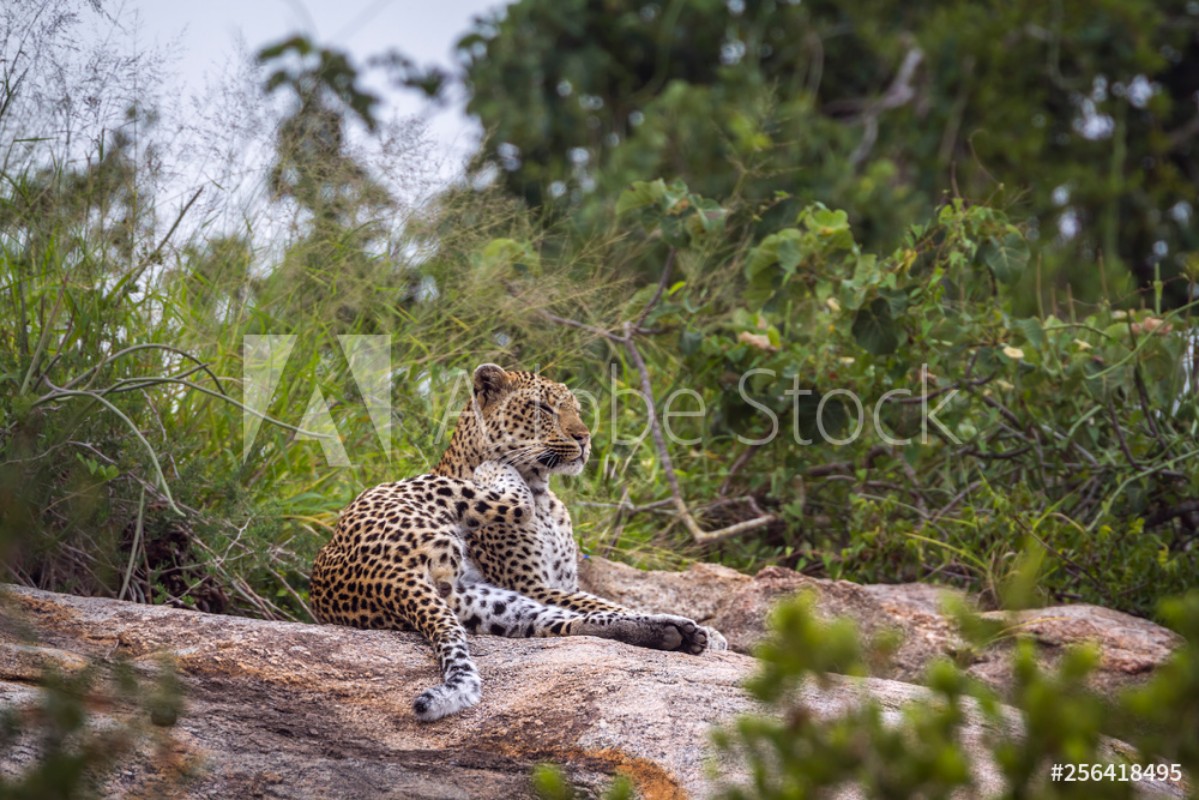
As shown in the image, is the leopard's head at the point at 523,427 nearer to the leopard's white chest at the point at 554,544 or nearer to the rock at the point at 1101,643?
the leopard's white chest at the point at 554,544

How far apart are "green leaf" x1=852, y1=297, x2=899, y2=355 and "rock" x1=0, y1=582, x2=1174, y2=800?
9.81ft

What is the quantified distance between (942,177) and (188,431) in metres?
Answer: 10.4

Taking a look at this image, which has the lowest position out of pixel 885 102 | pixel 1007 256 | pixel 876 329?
pixel 876 329

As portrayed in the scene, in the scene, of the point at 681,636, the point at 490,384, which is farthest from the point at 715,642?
the point at 490,384

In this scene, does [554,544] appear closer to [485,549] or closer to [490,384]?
[485,549]

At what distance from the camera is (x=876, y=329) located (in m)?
7.43

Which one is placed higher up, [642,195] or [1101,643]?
[642,195]

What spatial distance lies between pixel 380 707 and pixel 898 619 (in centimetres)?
276

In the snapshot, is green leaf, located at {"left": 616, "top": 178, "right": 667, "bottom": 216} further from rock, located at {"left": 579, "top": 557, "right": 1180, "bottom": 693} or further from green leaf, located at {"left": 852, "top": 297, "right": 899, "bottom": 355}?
rock, located at {"left": 579, "top": 557, "right": 1180, "bottom": 693}

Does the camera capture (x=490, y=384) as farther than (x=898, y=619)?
No

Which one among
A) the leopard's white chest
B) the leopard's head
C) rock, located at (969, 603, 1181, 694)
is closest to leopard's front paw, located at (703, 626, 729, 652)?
the leopard's white chest

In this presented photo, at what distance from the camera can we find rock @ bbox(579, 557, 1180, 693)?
5.81 m

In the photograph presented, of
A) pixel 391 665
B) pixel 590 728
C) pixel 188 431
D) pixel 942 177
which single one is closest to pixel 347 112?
Answer: pixel 188 431

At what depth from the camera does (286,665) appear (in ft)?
14.3
